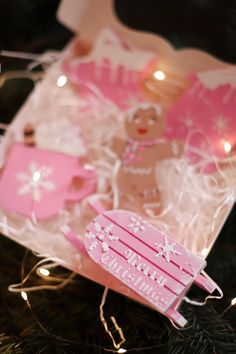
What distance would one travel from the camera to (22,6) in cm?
105

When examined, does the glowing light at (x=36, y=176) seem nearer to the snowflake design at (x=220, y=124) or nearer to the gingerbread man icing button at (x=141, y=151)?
the gingerbread man icing button at (x=141, y=151)

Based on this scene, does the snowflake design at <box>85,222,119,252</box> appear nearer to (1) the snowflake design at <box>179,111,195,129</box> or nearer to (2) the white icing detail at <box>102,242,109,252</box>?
(2) the white icing detail at <box>102,242,109,252</box>

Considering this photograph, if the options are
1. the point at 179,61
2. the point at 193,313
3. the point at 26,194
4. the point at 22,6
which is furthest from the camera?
the point at 22,6

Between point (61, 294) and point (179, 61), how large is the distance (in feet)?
1.38

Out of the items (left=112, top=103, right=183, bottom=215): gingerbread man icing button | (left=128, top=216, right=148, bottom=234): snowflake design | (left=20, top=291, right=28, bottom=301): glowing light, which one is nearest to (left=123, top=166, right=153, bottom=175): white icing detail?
(left=112, top=103, right=183, bottom=215): gingerbread man icing button

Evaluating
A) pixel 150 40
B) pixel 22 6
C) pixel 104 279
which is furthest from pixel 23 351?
pixel 22 6

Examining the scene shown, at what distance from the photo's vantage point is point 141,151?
761 mm

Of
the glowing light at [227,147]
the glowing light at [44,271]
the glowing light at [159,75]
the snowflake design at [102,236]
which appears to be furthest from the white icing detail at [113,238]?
the glowing light at [159,75]

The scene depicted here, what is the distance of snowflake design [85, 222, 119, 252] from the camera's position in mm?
642

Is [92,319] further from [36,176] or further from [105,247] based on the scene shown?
[36,176]

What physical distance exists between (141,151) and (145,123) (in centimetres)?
4

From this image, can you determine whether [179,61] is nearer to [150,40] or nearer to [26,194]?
[150,40]

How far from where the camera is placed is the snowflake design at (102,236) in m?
0.64

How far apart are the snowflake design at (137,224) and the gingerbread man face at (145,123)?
5.9 inches
